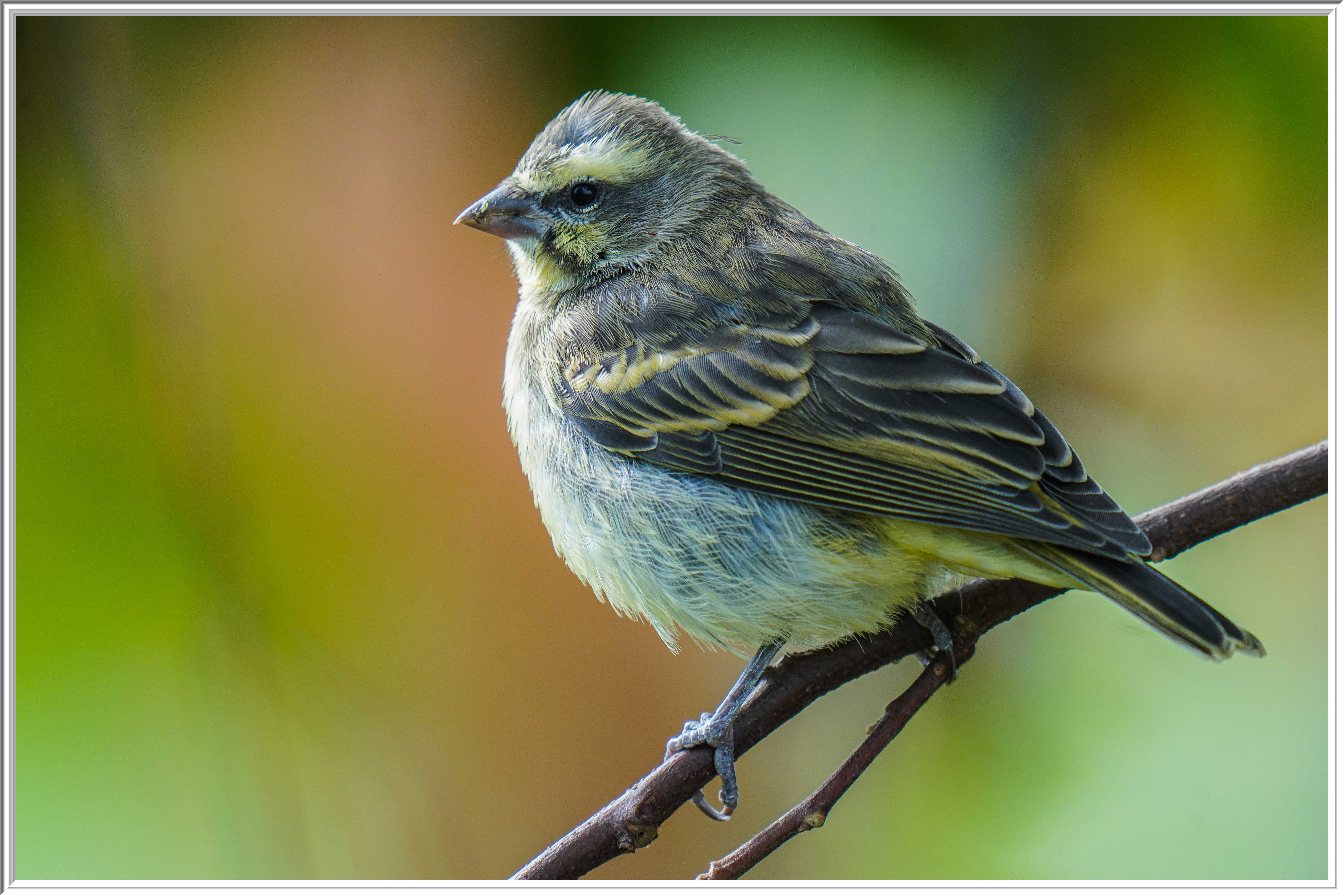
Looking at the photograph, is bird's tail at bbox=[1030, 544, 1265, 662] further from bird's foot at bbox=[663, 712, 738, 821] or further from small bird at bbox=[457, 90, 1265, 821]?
bird's foot at bbox=[663, 712, 738, 821]

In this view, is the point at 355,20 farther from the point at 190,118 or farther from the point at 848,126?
→ the point at 848,126

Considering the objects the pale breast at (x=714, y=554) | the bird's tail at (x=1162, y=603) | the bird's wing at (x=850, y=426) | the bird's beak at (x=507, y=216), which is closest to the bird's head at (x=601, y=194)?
the bird's beak at (x=507, y=216)

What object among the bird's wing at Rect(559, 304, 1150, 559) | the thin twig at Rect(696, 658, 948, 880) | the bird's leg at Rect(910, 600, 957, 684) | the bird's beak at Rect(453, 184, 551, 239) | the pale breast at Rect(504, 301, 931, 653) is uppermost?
A: the bird's beak at Rect(453, 184, 551, 239)

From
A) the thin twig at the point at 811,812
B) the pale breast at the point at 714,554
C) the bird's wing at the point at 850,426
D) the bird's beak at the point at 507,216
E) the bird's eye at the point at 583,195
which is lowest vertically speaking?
the thin twig at the point at 811,812

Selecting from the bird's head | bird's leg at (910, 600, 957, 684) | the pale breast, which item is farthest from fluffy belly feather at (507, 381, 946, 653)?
the bird's head

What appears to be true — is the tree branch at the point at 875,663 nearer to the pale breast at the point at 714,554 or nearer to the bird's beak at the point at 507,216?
the pale breast at the point at 714,554

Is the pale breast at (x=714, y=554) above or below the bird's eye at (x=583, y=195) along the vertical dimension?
below

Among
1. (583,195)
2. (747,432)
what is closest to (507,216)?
(583,195)
